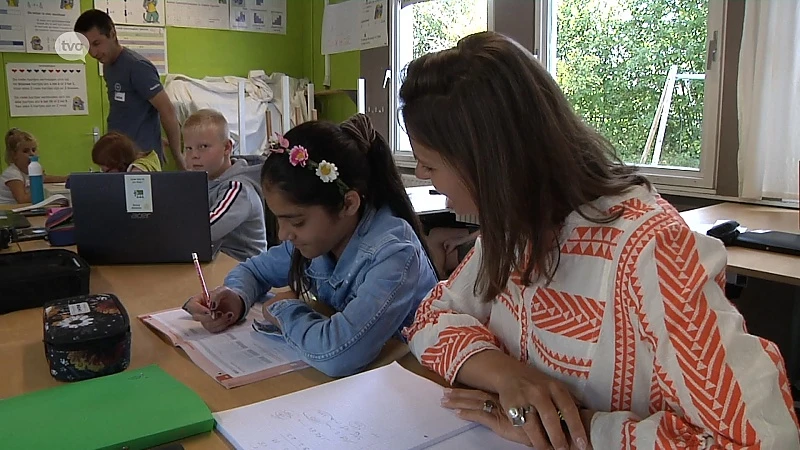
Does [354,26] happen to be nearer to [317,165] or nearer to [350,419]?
[317,165]

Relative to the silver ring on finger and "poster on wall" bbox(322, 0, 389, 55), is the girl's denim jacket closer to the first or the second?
the silver ring on finger

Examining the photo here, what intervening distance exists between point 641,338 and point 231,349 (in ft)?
2.13

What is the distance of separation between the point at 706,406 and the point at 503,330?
34 centimetres

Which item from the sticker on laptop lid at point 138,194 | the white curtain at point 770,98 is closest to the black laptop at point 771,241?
the white curtain at point 770,98

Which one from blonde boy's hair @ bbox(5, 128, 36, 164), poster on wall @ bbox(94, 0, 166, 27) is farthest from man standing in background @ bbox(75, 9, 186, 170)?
poster on wall @ bbox(94, 0, 166, 27)

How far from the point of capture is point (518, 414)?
29.9 inches

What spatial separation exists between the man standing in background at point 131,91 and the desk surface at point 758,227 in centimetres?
253

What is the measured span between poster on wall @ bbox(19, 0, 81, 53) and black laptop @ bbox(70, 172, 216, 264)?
3.38m

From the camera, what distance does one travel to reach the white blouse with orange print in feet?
2.17

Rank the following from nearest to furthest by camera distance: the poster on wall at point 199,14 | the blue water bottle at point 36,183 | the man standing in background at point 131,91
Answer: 1. the blue water bottle at point 36,183
2. the man standing in background at point 131,91
3. the poster on wall at point 199,14

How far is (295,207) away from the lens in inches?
49.8

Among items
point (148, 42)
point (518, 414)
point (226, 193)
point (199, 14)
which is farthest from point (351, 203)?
point (199, 14)

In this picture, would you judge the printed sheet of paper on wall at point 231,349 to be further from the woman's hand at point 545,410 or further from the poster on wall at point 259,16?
the poster on wall at point 259,16

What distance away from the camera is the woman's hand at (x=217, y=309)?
1.21 meters
